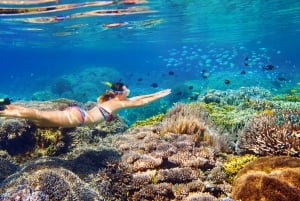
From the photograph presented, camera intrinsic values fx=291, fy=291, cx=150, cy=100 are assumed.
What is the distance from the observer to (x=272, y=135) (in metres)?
7.02

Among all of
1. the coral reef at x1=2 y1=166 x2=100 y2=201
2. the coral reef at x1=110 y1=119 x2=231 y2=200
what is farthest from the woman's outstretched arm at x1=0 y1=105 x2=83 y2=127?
the coral reef at x1=110 y1=119 x2=231 y2=200

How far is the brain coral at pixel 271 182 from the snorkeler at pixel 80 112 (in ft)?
10.5

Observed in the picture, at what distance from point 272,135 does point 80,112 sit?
461 cm

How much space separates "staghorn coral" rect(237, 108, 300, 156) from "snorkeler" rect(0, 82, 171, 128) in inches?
97.9

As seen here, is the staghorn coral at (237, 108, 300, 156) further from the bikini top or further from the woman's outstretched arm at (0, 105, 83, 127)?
the woman's outstretched arm at (0, 105, 83, 127)

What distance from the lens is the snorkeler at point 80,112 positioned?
6195 mm

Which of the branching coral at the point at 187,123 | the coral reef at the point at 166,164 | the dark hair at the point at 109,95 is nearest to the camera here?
the coral reef at the point at 166,164

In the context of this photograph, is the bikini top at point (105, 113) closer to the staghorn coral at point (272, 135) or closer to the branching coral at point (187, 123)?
the branching coral at point (187, 123)

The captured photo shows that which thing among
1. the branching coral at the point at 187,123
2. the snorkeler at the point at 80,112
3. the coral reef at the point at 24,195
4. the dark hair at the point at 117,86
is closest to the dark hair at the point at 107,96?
the snorkeler at the point at 80,112

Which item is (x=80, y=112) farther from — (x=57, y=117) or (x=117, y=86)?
(x=117, y=86)

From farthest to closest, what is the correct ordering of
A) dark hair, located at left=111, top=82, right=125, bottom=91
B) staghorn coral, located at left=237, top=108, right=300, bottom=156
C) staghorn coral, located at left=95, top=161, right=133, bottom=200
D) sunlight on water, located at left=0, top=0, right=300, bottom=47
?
sunlight on water, located at left=0, top=0, right=300, bottom=47
dark hair, located at left=111, top=82, right=125, bottom=91
staghorn coral, located at left=237, top=108, right=300, bottom=156
staghorn coral, located at left=95, top=161, right=133, bottom=200

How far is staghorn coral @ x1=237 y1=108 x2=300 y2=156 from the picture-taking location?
6.67 metres

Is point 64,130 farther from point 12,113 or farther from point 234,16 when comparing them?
point 234,16

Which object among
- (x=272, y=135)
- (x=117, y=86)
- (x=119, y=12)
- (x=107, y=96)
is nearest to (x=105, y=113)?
(x=107, y=96)
